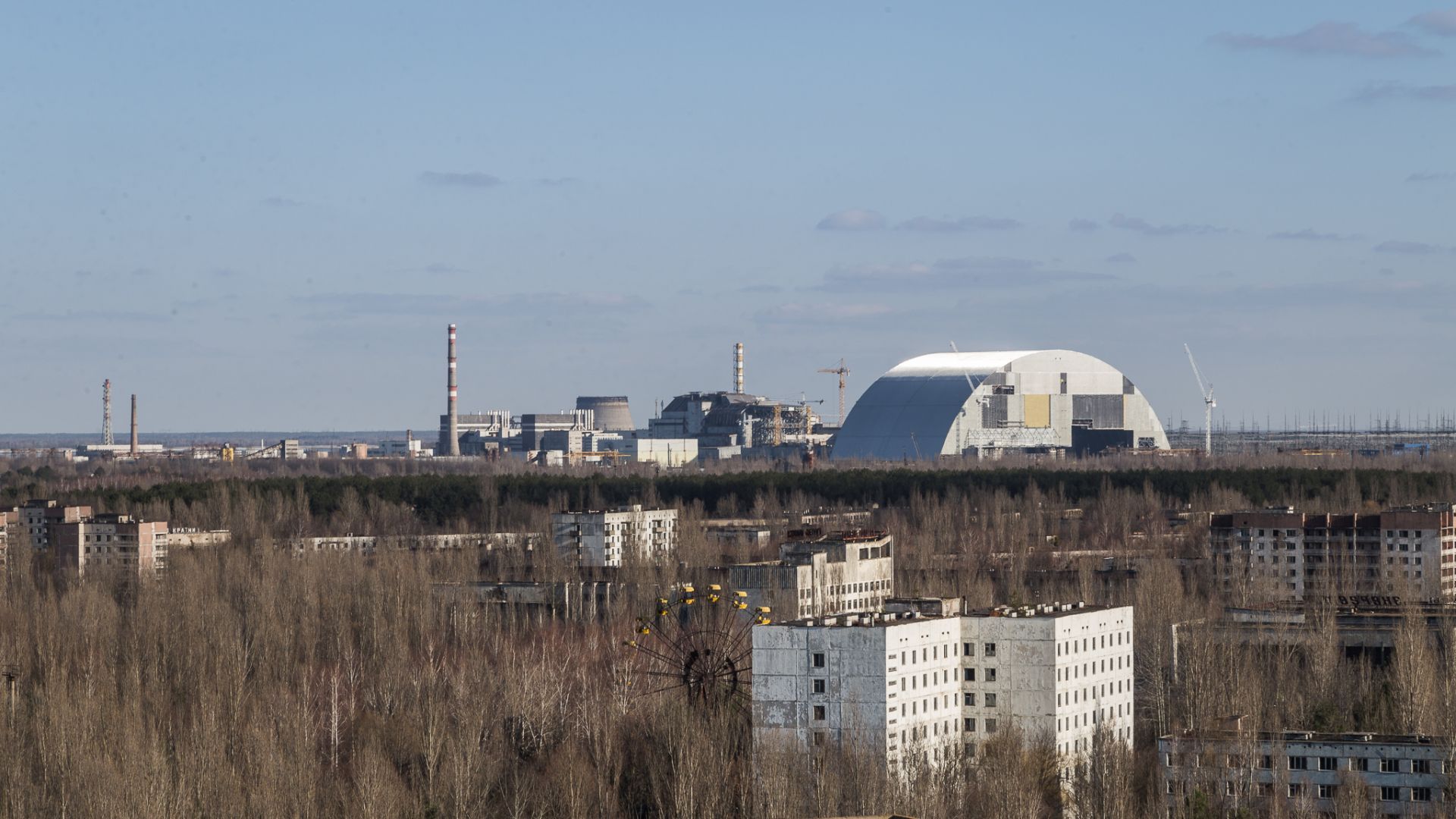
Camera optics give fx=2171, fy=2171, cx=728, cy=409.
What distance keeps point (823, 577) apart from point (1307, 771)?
14.4 metres

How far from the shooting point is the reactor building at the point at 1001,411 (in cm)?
7869

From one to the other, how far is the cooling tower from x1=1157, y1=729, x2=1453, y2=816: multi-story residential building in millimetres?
100623

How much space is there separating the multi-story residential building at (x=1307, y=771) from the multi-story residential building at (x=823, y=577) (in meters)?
10.6

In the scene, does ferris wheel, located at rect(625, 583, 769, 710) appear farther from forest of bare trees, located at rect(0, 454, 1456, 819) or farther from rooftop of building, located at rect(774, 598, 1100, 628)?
rooftop of building, located at rect(774, 598, 1100, 628)

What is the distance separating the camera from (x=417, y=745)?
2198cm

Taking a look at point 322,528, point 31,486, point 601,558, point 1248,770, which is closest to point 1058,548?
point 601,558

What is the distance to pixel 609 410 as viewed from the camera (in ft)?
398

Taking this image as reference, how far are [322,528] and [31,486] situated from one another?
46.1 feet

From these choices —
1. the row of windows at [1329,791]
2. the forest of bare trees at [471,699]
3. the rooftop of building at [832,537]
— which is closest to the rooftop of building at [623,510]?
the forest of bare trees at [471,699]

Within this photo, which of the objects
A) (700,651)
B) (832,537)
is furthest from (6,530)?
(700,651)

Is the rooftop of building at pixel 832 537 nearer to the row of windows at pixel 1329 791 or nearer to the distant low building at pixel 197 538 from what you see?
the distant low building at pixel 197 538

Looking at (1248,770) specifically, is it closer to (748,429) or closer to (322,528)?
(322,528)

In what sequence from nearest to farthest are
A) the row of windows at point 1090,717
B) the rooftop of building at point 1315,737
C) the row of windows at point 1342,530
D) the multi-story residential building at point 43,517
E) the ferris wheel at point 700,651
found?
1. the rooftop of building at point 1315,737
2. the ferris wheel at point 700,651
3. the row of windows at point 1090,717
4. the row of windows at point 1342,530
5. the multi-story residential building at point 43,517

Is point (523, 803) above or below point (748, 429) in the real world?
below
